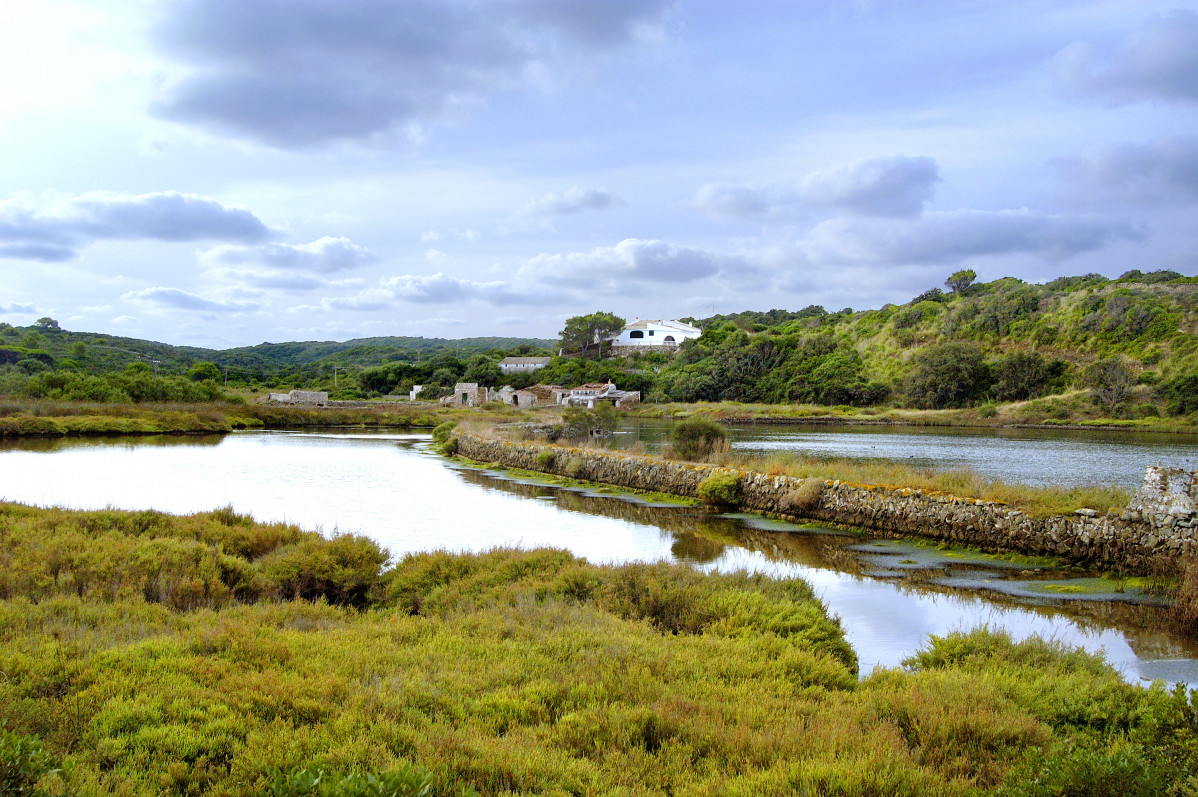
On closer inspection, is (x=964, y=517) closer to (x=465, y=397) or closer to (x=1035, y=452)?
(x=1035, y=452)

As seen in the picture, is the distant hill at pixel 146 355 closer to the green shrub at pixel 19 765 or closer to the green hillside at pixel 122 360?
the green hillside at pixel 122 360

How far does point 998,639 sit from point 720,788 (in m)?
4.33

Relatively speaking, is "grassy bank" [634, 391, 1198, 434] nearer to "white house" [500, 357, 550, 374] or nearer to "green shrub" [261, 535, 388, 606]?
"white house" [500, 357, 550, 374]

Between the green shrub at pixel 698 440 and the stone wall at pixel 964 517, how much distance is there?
2.06 m

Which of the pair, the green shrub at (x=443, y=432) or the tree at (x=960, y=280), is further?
the tree at (x=960, y=280)

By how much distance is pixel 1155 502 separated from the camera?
11.4m

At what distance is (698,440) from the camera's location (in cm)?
2534

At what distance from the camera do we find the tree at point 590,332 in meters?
121

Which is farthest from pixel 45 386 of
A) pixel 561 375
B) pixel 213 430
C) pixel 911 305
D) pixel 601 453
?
pixel 911 305

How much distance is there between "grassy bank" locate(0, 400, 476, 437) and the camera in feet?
131

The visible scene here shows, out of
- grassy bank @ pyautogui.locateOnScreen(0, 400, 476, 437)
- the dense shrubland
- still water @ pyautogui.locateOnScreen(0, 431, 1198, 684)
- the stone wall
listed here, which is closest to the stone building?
the dense shrubland

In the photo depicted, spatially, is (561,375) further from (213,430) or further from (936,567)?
(936,567)

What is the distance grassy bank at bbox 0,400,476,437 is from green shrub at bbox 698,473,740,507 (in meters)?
37.4

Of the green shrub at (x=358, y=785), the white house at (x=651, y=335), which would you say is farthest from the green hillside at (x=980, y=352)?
the green shrub at (x=358, y=785)
